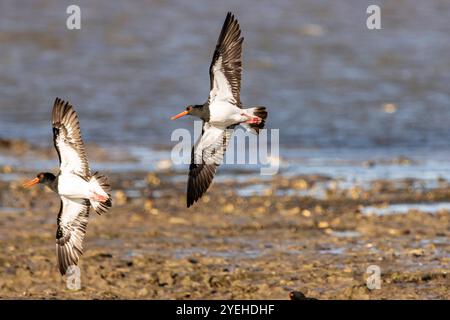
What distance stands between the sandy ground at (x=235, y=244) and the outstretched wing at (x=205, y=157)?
79 centimetres

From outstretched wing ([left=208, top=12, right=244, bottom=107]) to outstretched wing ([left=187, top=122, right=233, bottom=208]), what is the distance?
0.44 meters

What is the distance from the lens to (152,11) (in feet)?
94.2

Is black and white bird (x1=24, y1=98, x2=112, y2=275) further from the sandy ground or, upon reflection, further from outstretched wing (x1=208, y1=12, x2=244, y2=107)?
outstretched wing (x1=208, y1=12, x2=244, y2=107)

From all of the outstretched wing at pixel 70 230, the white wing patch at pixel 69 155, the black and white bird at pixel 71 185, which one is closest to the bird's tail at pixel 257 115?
the black and white bird at pixel 71 185

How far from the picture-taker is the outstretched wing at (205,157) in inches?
439

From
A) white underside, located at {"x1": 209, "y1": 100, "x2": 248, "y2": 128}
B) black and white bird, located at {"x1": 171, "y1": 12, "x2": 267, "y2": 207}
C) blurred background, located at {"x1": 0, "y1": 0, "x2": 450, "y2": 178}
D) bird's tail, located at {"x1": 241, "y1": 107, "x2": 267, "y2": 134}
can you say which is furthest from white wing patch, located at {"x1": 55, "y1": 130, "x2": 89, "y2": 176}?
blurred background, located at {"x1": 0, "y1": 0, "x2": 450, "y2": 178}

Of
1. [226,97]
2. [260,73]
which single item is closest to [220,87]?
[226,97]

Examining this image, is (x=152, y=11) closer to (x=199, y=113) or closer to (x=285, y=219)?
(x=285, y=219)

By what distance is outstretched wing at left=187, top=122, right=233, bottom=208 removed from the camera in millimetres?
11148

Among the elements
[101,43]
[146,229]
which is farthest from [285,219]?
[101,43]

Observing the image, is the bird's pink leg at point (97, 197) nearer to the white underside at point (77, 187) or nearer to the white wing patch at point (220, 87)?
the white underside at point (77, 187)

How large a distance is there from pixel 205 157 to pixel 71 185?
176 centimetres

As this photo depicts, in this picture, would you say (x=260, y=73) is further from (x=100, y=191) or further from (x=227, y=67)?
(x=100, y=191)
